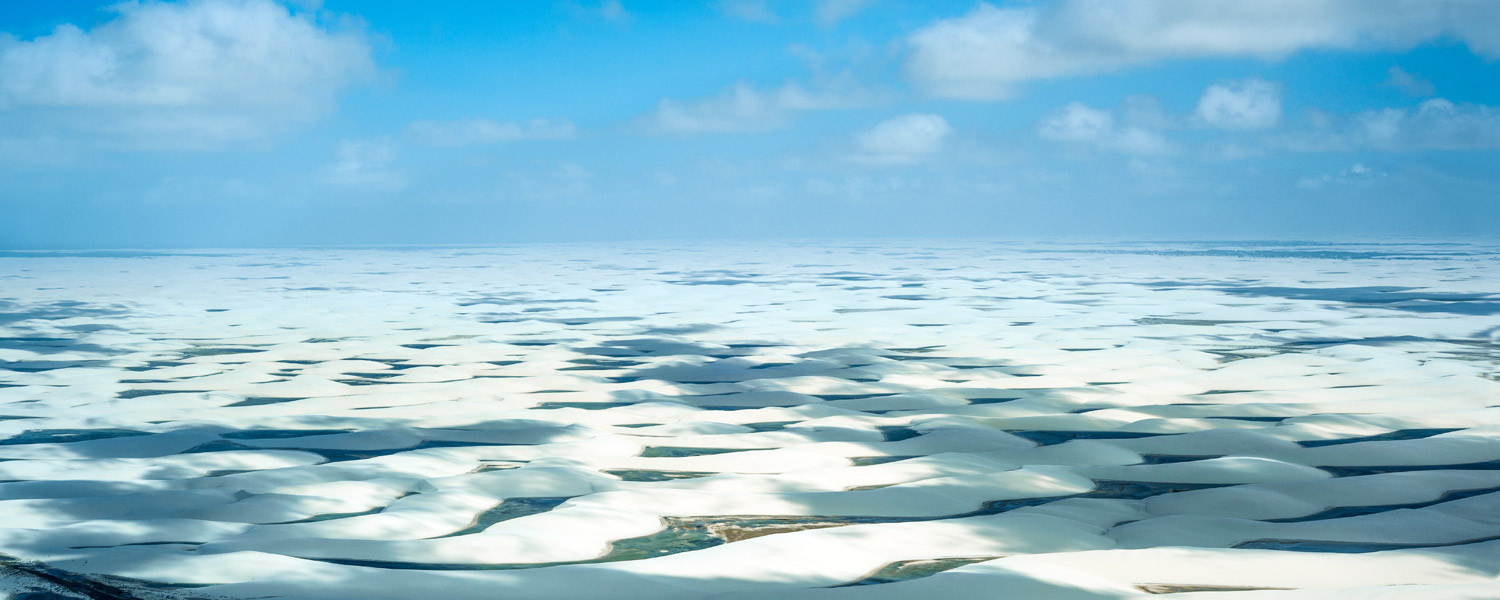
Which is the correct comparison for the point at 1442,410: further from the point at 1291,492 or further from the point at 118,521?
the point at 118,521

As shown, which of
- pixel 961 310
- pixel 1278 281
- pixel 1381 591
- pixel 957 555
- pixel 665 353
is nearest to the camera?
pixel 1381 591

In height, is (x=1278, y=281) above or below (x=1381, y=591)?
above

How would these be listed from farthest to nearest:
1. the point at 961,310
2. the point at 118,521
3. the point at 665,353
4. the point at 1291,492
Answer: the point at 961,310
the point at 665,353
the point at 1291,492
the point at 118,521

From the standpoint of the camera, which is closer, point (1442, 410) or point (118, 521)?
point (118, 521)

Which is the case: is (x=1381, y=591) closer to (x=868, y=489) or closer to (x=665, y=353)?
(x=868, y=489)

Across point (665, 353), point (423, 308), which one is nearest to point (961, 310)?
point (665, 353)

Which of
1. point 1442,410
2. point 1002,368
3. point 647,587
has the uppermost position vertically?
point 1002,368
